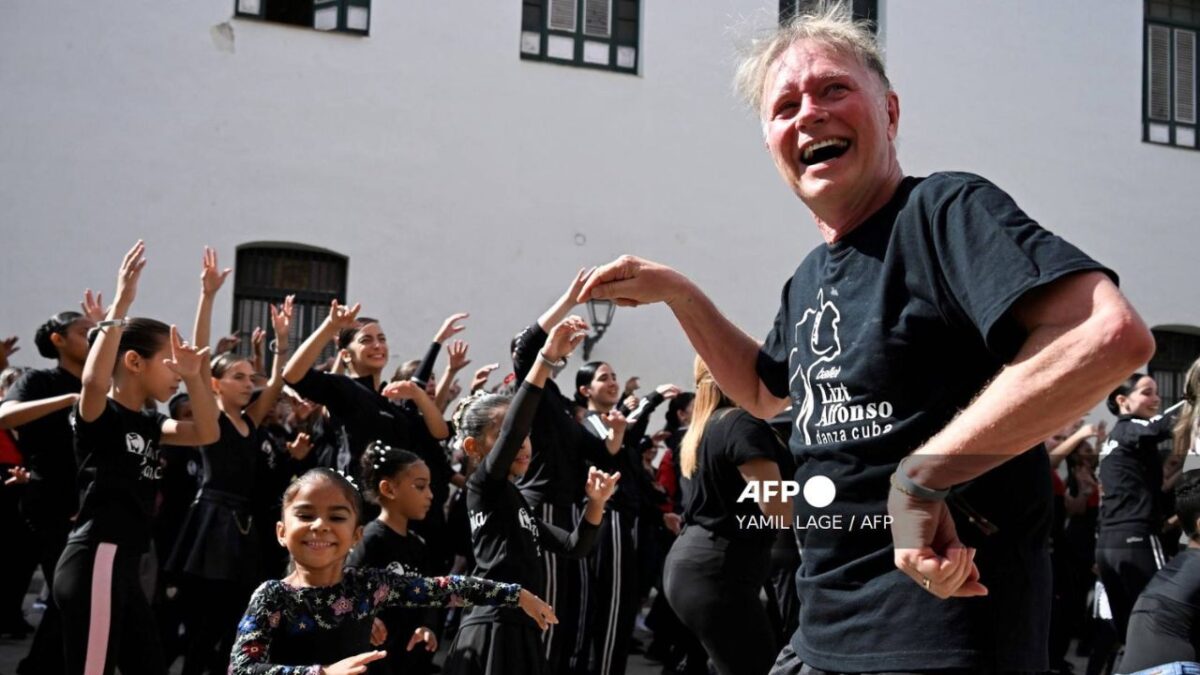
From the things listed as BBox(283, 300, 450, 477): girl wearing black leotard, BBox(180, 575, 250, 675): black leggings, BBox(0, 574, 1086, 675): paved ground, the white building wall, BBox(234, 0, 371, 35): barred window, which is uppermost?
BBox(234, 0, 371, 35): barred window

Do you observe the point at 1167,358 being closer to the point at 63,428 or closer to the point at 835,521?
the point at 63,428

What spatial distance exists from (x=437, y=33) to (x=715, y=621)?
9492 mm

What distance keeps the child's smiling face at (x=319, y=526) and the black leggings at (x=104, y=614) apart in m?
1.21

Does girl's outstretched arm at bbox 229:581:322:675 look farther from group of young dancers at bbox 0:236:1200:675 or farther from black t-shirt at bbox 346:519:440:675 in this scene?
black t-shirt at bbox 346:519:440:675

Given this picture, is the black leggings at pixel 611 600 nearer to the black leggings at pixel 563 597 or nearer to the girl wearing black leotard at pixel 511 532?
the black leggings at pixel 563 597

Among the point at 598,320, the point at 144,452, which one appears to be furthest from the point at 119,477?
the point at 598,320

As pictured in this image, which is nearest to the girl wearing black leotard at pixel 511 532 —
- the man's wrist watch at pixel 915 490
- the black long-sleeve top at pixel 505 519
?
the black long-sleeve top at pixel 505 519

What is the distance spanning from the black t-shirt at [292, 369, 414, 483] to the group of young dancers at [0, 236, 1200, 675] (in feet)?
0.05

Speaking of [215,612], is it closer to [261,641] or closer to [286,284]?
[261,641]

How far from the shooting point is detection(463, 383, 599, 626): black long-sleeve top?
577 centimetres

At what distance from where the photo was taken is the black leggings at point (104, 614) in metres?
5.61

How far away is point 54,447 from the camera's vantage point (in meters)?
7.28

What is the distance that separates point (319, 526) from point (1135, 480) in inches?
225

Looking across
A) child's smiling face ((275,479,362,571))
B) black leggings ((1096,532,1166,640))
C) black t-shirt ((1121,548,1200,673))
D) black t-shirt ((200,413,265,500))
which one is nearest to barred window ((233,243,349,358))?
black t-shirt ((200,413,265,500))
